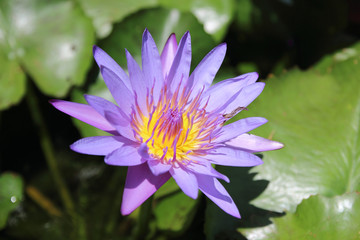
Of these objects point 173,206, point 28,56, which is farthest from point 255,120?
point 28,56

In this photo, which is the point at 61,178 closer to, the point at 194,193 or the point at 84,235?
the point at 84,235

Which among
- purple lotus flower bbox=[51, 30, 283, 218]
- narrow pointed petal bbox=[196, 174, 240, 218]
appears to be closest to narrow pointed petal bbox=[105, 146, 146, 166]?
purple lotus flower bbox=[51, 30, 283, 218]

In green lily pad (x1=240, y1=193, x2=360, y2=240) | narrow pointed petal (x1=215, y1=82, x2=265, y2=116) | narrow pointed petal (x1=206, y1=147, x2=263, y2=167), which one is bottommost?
green lily pad (x1=240, y1=193, x2=360, y2=240)

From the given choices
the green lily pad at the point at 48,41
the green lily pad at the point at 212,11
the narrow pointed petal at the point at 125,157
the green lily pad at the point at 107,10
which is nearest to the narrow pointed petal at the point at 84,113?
the narrow pointed petal at the point at 125,157

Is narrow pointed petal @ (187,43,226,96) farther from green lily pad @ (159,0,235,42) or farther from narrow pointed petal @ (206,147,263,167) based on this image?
green lily pad @ (159,0,235,42)

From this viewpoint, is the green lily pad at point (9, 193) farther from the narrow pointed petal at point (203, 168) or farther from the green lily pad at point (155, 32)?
the narrow pointed petal at point (203, 168)

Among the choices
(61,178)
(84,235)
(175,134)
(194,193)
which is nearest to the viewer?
(194,193)
